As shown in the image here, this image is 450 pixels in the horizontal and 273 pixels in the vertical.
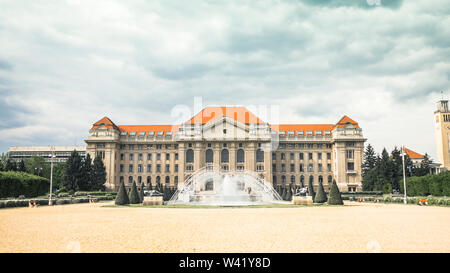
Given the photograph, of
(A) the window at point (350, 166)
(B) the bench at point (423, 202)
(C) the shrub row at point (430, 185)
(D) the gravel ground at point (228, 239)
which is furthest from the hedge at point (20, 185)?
(A) the window at point (350, 166)

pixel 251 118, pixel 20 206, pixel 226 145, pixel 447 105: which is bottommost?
pixel 20 206

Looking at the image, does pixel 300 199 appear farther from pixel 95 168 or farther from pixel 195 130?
pixel 95 168

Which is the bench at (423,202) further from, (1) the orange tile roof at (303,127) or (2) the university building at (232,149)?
(1) the orange tile roof at (303,127)

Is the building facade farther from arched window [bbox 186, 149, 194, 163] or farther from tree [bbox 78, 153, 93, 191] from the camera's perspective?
arched window [bbox 186, 149, 194, 163]

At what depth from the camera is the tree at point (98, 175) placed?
2781 inches

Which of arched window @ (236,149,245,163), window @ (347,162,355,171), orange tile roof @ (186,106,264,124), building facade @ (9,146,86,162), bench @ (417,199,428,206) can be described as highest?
orange tile roof @ (186,106,264,124)

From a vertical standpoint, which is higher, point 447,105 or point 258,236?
point 447,105

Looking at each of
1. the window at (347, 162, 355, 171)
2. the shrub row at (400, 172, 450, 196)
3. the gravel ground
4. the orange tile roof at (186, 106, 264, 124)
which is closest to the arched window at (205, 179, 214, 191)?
the orange tile roof at (186, 106, 264, 124)

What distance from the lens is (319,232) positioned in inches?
590

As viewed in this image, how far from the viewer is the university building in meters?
78.5

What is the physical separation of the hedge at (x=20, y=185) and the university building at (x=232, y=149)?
91.9ft

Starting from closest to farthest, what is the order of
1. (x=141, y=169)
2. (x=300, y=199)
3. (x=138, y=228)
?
(x=138, y=228)
(x=300, y=199)
(x=141, y=169)

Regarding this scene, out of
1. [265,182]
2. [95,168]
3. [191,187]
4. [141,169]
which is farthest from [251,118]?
[95,168]

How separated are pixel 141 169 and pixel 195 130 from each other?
58.3ft
